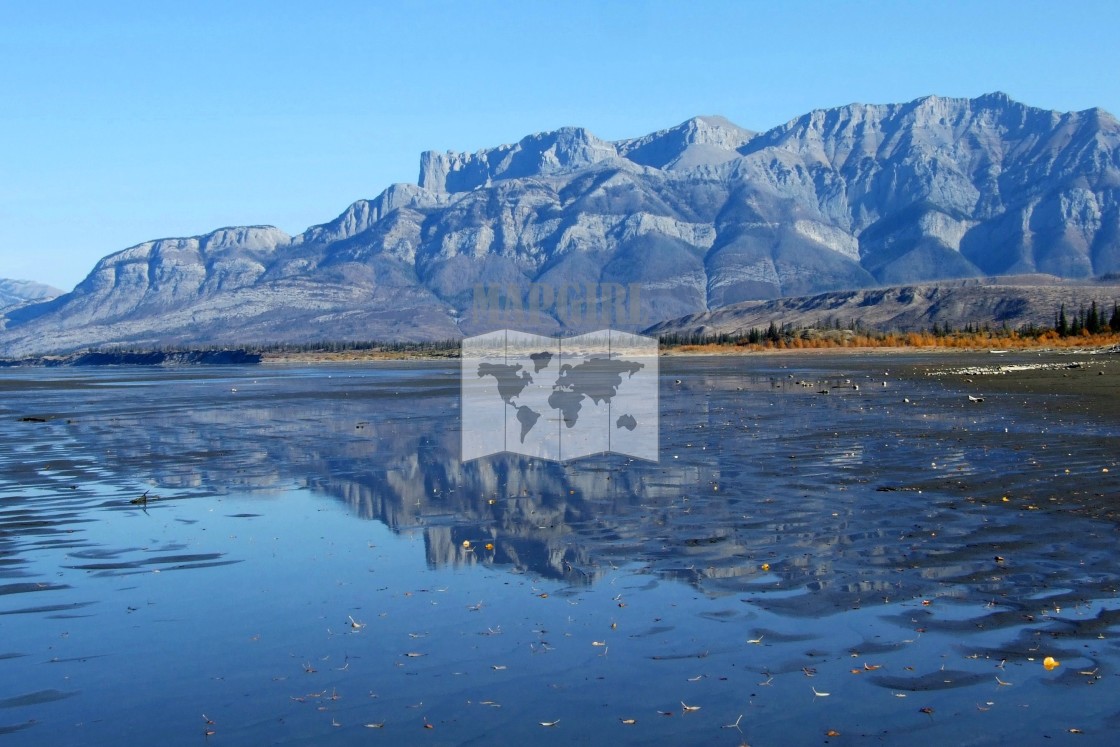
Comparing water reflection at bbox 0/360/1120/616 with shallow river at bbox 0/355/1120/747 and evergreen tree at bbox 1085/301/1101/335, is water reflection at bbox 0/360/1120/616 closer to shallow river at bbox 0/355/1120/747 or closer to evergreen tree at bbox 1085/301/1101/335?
shallow river at bbox 0/355/1120/747

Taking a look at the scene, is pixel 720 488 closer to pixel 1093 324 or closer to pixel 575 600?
pixel 575 600

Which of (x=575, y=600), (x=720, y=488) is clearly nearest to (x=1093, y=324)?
(x=720, y=488)

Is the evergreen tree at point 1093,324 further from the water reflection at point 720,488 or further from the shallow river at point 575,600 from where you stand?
the shallow river at point 575,600

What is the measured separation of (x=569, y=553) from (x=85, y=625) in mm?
7486

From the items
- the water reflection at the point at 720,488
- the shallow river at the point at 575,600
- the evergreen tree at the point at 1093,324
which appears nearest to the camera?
the shallow river at the point at 575,600

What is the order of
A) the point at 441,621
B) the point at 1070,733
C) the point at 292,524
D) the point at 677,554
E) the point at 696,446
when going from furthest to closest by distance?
the point at 696,446 < the point at 292,524 < the point at 677,554 < the point at 441,621 < the point at 1070,733

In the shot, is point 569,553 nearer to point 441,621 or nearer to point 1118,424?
point 441,621

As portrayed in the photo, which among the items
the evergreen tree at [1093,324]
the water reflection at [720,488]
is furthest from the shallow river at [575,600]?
the evergreen tree at [1093,324]

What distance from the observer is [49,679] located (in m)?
11.5

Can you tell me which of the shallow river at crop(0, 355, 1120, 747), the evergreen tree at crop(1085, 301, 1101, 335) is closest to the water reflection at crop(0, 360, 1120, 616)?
the shallow river at crop(0, 355, 1120, 747)

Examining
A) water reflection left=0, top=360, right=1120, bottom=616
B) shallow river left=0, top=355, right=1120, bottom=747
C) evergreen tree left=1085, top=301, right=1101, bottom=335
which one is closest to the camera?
shallow river left=0, top=355, right=1120, bottom=747

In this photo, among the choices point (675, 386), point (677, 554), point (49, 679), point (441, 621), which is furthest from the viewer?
point (675, 386)

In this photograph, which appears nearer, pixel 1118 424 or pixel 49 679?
pixel 49 679

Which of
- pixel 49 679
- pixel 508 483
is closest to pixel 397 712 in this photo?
pixel 49 679
